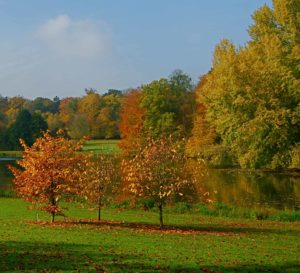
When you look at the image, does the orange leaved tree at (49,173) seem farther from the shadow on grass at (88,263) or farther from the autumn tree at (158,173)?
the shadow on grass at (88,263)

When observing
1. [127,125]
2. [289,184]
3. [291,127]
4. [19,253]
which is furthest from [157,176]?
[127,125]

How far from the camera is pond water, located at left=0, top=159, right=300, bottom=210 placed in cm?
3475

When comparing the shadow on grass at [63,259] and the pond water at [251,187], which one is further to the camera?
the pond water at [251,187]

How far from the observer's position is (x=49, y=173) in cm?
2195

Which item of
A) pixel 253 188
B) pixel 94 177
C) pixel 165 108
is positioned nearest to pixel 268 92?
pixel 253 188

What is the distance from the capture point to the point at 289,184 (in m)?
43.8

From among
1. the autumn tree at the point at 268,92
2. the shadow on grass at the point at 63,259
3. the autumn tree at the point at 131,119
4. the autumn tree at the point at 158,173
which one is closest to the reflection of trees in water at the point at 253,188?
the autumn tree at the point at 268,92

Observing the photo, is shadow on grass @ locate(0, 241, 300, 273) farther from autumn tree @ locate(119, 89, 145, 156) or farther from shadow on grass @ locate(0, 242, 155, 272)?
autumn tree @ locate(119, 89, 145, 156)

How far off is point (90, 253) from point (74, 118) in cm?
9977

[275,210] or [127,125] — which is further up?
[127,125]

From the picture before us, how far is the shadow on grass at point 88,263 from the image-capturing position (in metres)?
11.6

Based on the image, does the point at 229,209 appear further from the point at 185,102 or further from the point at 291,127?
the point at 185,102

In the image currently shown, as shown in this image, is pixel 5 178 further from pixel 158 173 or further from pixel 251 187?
pixel 158 173

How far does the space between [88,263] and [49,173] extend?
405 inches
